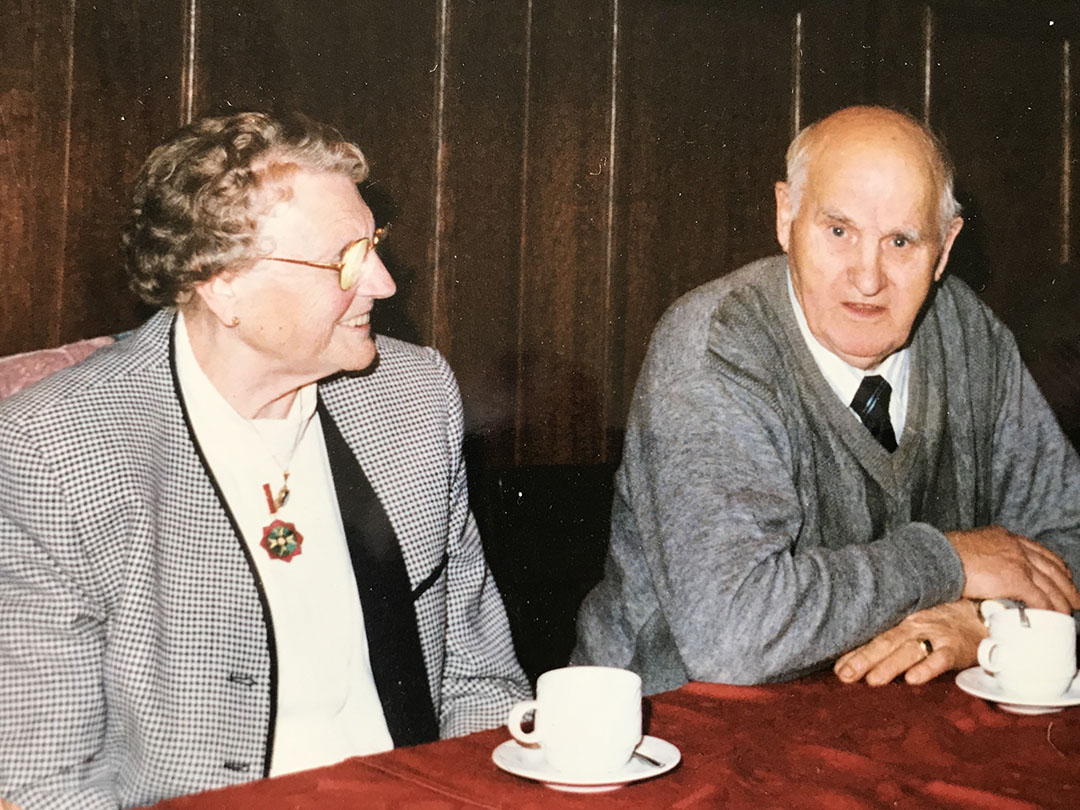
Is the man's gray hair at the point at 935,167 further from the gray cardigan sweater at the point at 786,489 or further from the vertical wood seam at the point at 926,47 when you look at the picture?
the vertical wood seam at the point at 926,47

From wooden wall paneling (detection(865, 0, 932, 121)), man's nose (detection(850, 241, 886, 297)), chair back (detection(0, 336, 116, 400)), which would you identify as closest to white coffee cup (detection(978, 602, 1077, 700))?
man's nose (detection(850, 241, 886, 297))

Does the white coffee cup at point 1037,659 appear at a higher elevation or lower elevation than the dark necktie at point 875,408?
lower

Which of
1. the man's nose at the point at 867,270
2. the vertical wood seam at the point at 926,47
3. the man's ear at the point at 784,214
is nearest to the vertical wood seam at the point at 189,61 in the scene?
the man's ear at the point at 784,214

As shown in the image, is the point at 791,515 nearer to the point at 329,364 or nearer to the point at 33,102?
the point at 329,364

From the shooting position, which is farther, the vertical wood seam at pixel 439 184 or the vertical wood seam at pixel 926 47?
the vertical wood seam at pixel 926 47

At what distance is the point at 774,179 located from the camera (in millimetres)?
2791

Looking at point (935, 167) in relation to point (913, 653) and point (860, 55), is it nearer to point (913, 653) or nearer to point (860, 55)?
point (913, 653)

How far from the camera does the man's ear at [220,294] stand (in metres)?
1.53

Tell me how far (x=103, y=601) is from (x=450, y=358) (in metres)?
1.26

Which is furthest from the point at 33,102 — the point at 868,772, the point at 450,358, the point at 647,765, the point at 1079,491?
the point at 1079,491

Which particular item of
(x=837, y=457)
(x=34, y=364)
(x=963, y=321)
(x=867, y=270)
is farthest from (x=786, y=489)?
(x=34, y=364)

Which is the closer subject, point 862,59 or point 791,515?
point 791,515

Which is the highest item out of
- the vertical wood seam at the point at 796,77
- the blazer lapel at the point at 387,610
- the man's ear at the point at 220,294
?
the vertical wood seam at the point at 796,77

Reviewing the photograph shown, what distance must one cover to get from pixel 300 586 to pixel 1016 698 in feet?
2.98
